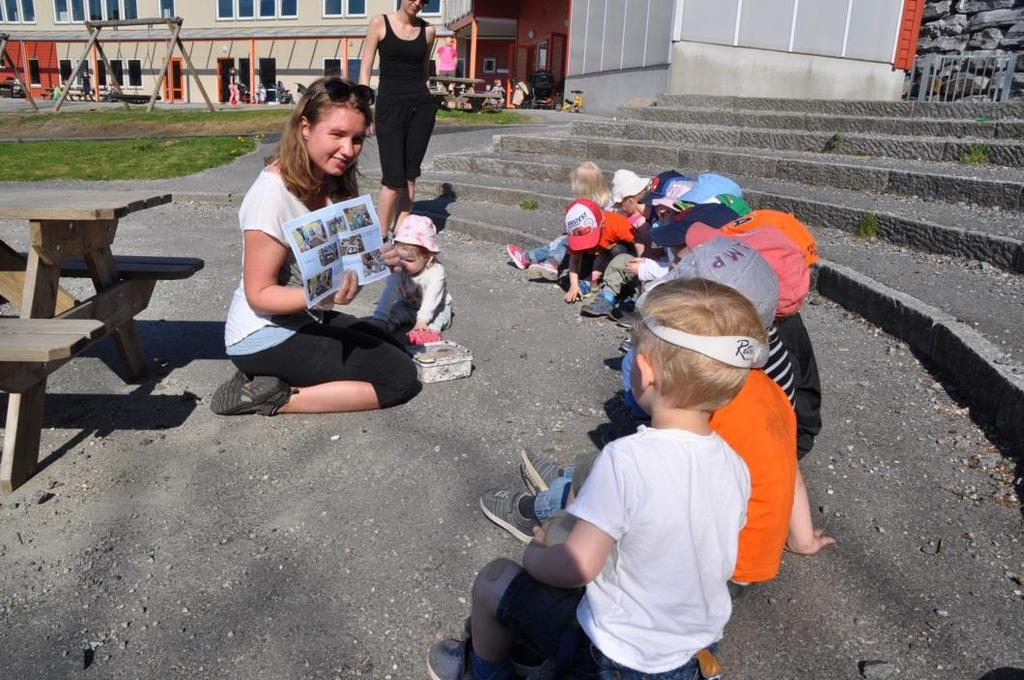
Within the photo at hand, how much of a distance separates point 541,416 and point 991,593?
199cm

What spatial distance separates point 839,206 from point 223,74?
1509 inches

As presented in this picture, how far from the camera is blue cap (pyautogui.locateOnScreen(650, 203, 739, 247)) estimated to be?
144 inches

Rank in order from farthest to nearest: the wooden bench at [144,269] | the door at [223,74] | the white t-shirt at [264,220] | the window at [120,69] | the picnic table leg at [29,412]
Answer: the window at [120,69]
the door at [223,74]
the wooden bench at [144,269]
the white t-shirt at [264,220]
the picnic table leg at [29,412]

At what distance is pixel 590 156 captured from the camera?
10305mm

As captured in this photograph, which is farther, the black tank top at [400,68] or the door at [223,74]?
the door at [223,74]

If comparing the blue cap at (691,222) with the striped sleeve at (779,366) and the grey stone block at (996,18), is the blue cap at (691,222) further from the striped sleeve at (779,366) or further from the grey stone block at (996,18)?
the grey stone block at (996,18)

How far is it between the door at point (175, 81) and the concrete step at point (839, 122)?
34273 mm

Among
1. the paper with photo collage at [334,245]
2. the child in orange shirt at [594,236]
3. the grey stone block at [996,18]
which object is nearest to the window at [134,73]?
the grey stone block at [996,18]

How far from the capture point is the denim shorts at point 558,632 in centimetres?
182

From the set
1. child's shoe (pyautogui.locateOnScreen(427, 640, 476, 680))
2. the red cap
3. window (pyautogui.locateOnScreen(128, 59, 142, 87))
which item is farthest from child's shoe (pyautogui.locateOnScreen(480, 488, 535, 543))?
window (pyautogui.locateOnScreen(128, 59, 142, 87))

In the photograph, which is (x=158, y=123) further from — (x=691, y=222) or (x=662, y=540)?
(x=662, y=540)

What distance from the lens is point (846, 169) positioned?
7.51 metres

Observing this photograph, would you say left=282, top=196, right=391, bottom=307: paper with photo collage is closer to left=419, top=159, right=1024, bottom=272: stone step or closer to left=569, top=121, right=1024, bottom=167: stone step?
left=419, top=159, right=1024, bottom=272: stone step

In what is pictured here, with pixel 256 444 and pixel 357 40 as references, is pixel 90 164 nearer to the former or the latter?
pixel 256 444
